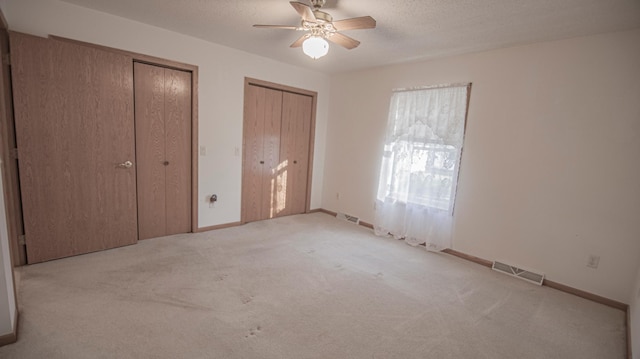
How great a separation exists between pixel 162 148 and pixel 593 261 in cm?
454

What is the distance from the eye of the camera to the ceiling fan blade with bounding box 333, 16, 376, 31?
83.1 inches

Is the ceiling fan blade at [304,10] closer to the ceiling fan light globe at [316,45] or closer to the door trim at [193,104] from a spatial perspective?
the ceiling fan light globe at [316,45]

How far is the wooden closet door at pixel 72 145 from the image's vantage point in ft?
8.19

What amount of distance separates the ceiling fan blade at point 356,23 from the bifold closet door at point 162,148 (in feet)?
6.92

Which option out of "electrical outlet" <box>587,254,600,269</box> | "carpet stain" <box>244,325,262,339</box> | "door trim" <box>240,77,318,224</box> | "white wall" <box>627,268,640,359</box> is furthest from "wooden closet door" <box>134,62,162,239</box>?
"electrical outlet" <box>587,254,600,269</box>

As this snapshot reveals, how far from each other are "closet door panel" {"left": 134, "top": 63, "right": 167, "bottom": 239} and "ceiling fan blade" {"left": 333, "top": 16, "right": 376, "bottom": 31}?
218 cm

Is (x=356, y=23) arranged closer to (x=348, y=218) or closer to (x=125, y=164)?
(x=125, y=164)

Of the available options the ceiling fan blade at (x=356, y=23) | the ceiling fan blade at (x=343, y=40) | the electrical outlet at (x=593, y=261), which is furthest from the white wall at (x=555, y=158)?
the ceiling fan blade at (x=356, y=23)

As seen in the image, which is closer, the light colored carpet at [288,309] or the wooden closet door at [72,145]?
the light colored carpet at [288,309]

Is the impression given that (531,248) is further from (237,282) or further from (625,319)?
(237,282)

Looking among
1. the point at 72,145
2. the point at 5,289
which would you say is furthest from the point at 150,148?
the point at 5,289

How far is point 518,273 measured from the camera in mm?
3045

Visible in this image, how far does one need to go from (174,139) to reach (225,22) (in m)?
1.46

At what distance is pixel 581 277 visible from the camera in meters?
2.73
